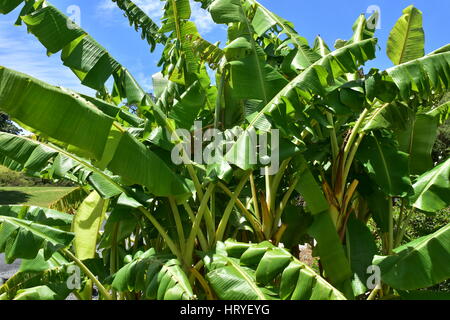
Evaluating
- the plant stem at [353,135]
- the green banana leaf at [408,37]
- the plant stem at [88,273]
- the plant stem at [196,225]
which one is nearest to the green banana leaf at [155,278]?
the plant stem at [196,225]

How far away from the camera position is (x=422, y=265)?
351 cm

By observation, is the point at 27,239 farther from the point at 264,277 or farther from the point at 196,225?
the point at 264,277

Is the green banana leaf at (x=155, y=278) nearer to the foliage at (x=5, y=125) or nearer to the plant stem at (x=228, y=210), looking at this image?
the plant stem at (x=228, y=210)

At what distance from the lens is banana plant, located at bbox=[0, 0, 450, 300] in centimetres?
352

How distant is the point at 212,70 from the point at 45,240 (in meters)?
3.30

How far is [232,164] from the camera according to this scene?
3844 mm

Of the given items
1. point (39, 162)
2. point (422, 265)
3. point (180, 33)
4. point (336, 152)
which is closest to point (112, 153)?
point (39, 162)

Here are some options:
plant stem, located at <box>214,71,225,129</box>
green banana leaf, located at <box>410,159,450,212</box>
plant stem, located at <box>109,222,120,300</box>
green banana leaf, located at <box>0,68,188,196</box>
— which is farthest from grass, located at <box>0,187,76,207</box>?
green banana leaf, located at <box>410,159,450,212</box>

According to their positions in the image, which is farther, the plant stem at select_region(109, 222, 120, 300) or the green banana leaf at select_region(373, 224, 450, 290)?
the plant stem at select_region(109, 222, 120, 300)

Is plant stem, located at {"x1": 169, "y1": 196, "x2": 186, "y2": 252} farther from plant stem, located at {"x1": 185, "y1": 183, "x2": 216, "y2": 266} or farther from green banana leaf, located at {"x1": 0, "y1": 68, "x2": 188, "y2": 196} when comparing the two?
green banana leaf, located at {"x1": 0, "y1": 68, "x2": 188, "y2": 196}

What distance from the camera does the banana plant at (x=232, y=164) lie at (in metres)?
3.52

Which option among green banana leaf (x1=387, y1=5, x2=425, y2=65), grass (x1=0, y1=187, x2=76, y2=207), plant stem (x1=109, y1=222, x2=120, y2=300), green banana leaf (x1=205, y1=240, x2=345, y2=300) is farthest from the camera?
grass (x1=0, y1=187, x2=76, y2=207)

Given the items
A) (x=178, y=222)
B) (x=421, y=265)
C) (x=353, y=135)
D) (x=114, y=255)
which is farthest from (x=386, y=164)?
(x=114, y=255)
